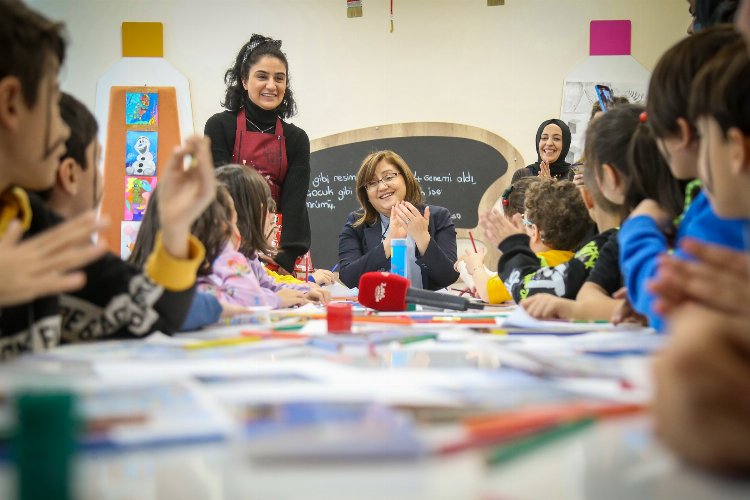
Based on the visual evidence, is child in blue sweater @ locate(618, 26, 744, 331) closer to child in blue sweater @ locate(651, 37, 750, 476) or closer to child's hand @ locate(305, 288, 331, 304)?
child in blue sweater @ locate(651, 37, 750, 476)

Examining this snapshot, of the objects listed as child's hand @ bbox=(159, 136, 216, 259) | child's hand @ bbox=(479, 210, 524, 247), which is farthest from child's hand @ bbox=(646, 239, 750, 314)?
child's hand @ bbox=(479, 210, 524, 247)

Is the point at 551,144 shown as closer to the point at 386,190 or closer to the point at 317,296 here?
the point at 386,190

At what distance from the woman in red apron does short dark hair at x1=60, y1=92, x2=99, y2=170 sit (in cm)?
134

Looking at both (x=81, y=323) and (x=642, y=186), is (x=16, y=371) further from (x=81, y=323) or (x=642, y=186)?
(x=642, y=186)

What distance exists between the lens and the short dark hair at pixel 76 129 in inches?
39.5

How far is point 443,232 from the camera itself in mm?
2527

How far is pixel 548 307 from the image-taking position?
3.96ft

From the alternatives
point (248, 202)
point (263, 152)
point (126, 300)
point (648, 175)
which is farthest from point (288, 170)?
point (126, 300)

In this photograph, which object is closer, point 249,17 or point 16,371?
point 16,371

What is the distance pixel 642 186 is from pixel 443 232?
1.36 metres

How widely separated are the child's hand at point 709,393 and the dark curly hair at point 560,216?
1.45m

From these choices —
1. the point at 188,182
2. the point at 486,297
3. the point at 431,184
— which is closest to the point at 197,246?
the point at 188,182

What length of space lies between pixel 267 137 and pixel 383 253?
1.78ft

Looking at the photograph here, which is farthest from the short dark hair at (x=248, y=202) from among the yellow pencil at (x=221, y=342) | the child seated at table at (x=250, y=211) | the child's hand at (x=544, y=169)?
the child's hand at (x=544, y=169)
